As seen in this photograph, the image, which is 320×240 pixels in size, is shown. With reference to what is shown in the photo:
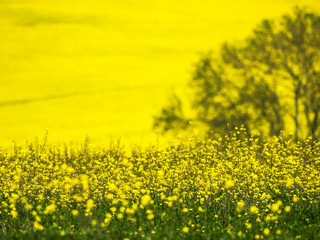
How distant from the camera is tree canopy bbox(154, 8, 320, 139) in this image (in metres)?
22.1

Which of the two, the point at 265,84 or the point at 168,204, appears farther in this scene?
the point at 265,84

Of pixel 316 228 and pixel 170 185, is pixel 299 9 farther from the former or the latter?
pixel 316 228

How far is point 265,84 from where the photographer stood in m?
22.5

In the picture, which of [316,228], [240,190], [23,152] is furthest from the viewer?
[23,152]

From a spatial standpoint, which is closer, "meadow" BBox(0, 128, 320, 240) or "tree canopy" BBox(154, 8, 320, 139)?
"meadow" BBox(0, 128, 320, 240)

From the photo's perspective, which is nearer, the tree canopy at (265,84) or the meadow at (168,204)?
the meadow at (168,204)

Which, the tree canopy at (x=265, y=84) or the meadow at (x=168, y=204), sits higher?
the tree canopy at (x=265, y=84)

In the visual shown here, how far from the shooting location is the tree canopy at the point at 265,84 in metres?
22.1

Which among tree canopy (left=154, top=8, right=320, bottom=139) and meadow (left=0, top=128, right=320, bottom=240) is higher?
tree canopy (left=154, top=8, right=320, bottom=139)

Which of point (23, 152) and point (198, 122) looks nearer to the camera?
point (23, 152)

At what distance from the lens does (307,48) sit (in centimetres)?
2223

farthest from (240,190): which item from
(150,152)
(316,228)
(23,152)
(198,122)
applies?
(198,122)

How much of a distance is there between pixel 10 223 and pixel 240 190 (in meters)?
5.16

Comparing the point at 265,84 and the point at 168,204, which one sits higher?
the point at 265,84
